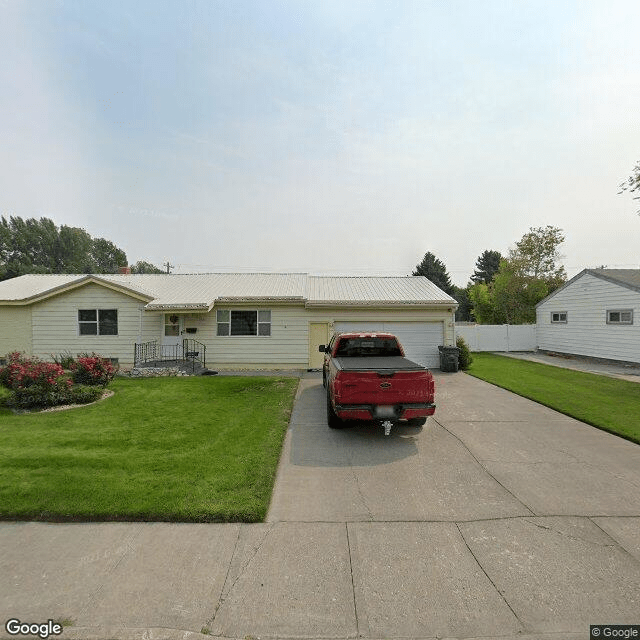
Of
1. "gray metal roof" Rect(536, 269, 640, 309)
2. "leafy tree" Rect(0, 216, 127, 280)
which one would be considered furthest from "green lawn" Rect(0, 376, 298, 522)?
"leafy tree" Rect(0, 216, 127, 280)

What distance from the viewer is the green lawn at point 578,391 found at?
7582mm

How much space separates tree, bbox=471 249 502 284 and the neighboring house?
160ft

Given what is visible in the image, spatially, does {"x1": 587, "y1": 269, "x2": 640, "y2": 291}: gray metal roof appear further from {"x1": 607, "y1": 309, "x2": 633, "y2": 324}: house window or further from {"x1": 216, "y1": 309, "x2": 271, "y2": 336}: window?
{"x1": 216, "y1": 309, "x2": 271, "y2": 336}: window

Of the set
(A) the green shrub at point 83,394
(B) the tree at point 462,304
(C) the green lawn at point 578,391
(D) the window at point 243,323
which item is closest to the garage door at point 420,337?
(C) the green lawn at point 578,391

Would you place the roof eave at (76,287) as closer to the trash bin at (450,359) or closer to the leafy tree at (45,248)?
the trash bin at (450,359)

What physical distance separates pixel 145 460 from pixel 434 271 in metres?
49.8

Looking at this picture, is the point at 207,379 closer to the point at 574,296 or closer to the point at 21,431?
the point at 21,431

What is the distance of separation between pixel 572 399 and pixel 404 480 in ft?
23.5

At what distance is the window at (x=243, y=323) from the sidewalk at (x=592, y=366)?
13.4 meters

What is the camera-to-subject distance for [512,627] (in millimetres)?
2488

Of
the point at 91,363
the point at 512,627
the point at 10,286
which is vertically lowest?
the point at 512,627

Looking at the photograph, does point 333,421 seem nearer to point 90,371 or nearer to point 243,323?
point 90,371

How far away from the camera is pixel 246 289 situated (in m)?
16.2

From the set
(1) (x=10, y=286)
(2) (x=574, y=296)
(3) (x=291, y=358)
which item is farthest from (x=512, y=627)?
(1) (x=10, y=286)
